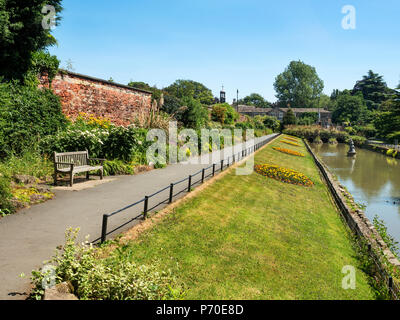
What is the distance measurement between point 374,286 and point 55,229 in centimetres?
666

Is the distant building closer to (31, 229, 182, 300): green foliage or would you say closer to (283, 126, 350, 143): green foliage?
(283, 126, 350, 143): green foliage

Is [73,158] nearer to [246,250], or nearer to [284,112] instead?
[246,250]

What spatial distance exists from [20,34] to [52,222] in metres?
8.20

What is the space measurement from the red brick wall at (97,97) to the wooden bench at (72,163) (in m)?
4.69

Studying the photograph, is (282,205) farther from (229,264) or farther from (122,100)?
(122,100)

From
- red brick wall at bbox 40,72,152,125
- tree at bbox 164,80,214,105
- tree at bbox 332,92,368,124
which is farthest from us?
tree at bbox 164,80,214,105

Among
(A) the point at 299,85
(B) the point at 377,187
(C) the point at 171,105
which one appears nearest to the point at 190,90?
(A) the point at 299,85

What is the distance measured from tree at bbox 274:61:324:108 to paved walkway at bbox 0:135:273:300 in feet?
386

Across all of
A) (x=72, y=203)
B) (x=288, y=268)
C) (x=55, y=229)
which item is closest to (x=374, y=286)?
(x=288, y=268)

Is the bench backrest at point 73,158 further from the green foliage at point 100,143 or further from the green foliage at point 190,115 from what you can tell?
the green foliage at point 190,115

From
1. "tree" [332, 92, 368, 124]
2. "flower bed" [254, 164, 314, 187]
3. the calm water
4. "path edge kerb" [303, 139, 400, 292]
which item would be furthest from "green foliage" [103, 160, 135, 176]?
"tree" [332, 92, 368, 124]

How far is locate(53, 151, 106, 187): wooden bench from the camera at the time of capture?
8664mm

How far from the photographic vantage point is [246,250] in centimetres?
631

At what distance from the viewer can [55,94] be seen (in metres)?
13.1
